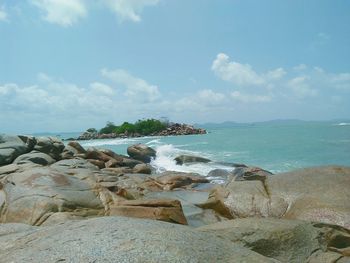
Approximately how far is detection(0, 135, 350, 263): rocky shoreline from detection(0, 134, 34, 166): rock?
572cm

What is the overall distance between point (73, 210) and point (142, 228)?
5206 mm

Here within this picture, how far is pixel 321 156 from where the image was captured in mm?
36906

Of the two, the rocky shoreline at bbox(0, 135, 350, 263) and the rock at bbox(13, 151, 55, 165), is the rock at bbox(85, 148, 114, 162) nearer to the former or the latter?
the rock at bbox(13, 151, 55, 165)

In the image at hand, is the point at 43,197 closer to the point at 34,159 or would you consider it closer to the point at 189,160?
the point at 34,159

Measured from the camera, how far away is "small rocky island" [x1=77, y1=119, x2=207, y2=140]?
330 feet

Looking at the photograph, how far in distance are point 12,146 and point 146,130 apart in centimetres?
8285

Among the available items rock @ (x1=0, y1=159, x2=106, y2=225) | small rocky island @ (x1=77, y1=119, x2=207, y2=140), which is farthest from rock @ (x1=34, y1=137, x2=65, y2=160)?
small rocky island @ (x1=77, y1=119, x2=207, y2=140)

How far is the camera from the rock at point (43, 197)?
852cm

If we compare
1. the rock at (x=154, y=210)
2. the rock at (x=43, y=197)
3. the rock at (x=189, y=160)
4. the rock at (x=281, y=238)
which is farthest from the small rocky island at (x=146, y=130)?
the rock at (x=281, y=238)

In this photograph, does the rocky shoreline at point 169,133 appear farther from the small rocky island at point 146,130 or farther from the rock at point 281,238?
the rock at point 281,238

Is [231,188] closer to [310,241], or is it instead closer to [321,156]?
[310,241]

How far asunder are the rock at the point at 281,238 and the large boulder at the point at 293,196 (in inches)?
75.7

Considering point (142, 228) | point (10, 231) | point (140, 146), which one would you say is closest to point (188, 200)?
point (10, 231)

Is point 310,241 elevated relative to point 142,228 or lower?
lower
